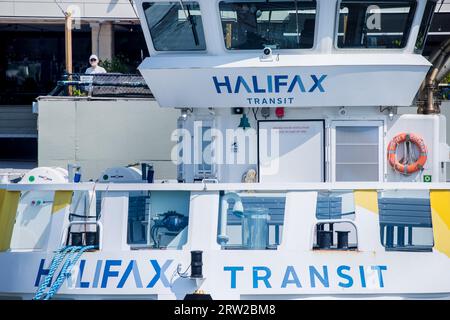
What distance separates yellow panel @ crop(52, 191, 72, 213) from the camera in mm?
11727

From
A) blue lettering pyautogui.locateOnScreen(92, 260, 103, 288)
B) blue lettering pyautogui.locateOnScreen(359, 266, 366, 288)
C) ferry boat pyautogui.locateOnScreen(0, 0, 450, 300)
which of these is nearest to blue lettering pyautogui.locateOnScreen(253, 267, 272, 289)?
ferry boat pyautogui.locateOnScreen(0, 0, 450, 300)

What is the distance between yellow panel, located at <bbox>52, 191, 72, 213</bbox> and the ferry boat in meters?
0.02

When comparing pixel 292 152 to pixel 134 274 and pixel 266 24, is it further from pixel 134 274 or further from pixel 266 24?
pixel 134 274

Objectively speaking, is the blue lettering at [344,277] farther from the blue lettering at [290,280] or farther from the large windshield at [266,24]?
the large windshield at [266,24]

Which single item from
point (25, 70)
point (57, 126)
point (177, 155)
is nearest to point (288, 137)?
point (177, 155)

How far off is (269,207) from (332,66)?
8.06 feet

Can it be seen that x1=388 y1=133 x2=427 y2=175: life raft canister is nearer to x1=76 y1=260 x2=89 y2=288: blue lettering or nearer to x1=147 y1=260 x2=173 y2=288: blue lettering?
x1=147 y1=260 x2=173 y2=288: blue lettering

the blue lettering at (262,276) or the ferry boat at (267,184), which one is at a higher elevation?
the ferry boat at (267,184)

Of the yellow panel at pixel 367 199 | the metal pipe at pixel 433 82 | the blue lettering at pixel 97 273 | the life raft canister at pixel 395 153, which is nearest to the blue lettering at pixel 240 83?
the life raft canister at pixel 395 153

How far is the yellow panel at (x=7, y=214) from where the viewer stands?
11.9 metres

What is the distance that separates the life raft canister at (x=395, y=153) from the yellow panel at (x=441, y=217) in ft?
8.12

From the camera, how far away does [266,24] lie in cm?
1374

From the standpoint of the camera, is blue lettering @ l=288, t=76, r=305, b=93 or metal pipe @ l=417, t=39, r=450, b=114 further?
metal pipe @ l=417, t=39, r=450, b=114
